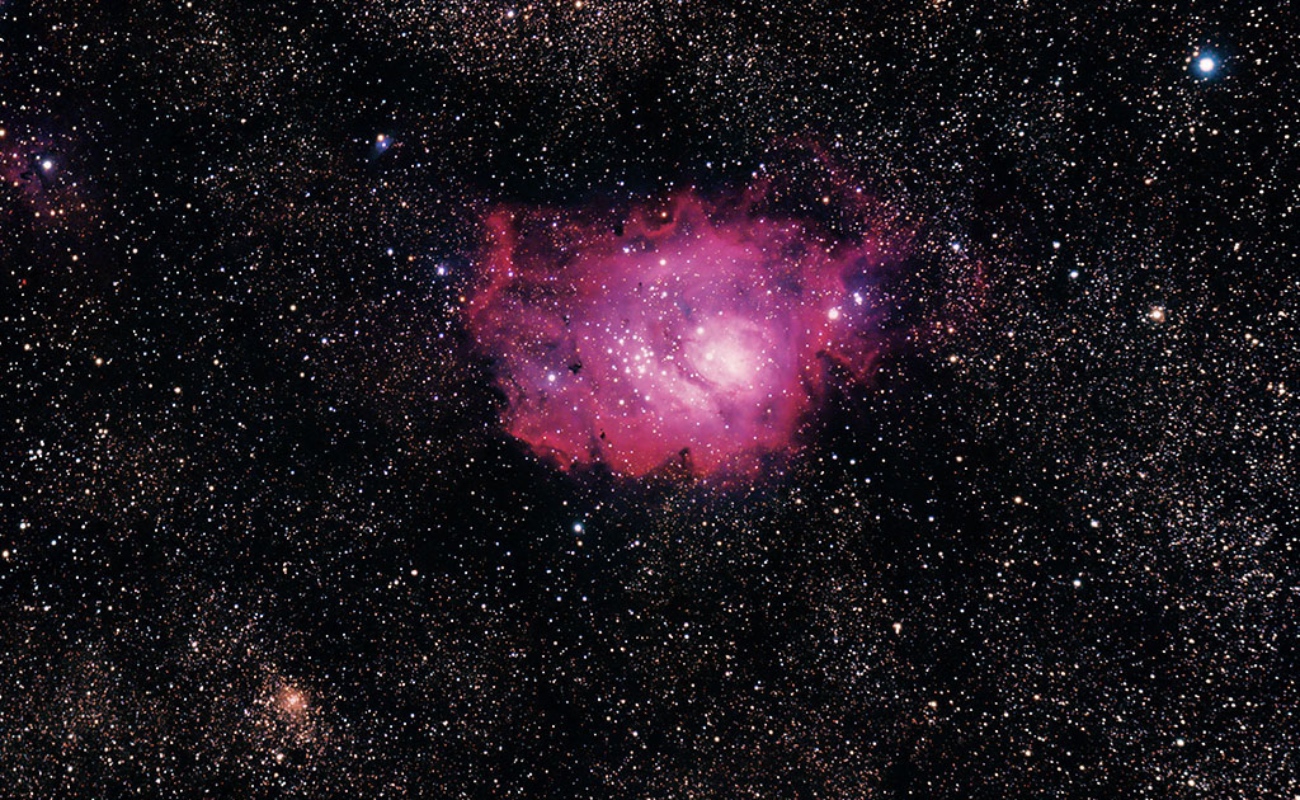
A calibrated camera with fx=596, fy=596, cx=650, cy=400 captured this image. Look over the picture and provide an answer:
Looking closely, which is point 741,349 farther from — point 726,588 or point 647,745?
point 647,745

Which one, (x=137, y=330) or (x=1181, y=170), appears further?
(x=137, y=330)

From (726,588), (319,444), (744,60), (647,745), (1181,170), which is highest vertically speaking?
(744,60)

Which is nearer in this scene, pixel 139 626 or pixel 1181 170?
pixel 1181 170

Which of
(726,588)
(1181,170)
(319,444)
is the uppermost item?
(1181,170)

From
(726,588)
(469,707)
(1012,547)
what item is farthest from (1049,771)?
(469,707)

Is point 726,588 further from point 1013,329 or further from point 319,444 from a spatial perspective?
point 319,444

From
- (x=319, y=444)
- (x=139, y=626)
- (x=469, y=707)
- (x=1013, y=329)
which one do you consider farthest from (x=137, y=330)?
(x=1013, y=329)

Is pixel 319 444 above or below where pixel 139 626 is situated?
above
